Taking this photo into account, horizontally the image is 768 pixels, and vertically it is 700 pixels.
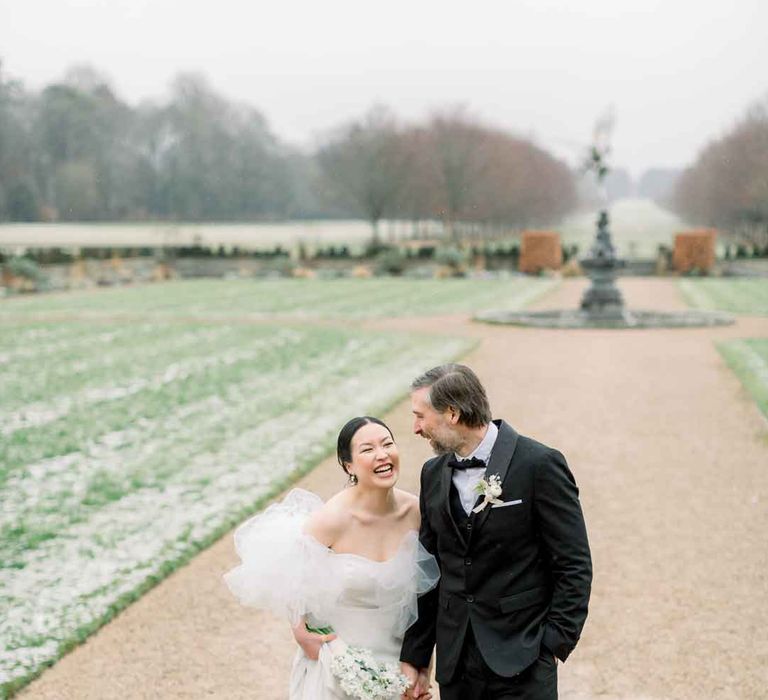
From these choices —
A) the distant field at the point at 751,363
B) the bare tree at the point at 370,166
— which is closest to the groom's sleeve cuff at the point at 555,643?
the distant field at the point at 751,363

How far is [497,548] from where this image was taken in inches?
134

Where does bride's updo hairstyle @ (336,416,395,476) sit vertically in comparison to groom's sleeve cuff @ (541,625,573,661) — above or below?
above

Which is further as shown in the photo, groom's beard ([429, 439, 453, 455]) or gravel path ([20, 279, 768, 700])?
gravel path ([20, 279, 768, 700])

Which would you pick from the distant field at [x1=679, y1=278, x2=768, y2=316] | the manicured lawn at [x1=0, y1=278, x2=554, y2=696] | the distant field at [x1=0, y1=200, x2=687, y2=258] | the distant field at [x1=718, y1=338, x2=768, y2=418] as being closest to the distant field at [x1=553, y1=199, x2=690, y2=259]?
the distant field at [x1=0, y1=200, x2=687, y2=258]

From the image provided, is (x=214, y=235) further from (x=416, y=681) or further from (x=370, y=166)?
(x=416, y=681)

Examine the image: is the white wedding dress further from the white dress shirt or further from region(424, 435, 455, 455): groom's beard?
region(424, 435, 455, 455): groom's beard

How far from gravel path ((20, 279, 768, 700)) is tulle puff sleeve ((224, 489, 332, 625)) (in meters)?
1.66

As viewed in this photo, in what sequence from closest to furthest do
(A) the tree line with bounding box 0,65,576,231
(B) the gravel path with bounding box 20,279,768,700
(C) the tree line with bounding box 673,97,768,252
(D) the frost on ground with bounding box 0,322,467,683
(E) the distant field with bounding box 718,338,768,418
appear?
(B) the gravel path with bounding box 20,279,768,700
(D) the frost on ground with bounding box 0,322,467,683
(E) the distant field with bounding box 718,338,768,418
(C) the tree line with bounding box 673,97,768,252
(A) the tree line with bounding box 0,65,576,231

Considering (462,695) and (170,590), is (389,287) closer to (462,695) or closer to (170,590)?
(170,590)

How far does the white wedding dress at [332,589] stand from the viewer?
3549 mm

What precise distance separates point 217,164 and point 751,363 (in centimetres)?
6804

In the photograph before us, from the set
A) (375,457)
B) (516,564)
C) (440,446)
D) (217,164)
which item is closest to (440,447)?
(440,446)

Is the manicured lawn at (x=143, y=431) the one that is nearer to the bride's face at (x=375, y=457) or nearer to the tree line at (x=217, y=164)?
the bride's face at (x=375, y=457)

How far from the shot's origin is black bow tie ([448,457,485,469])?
11.3 ft
